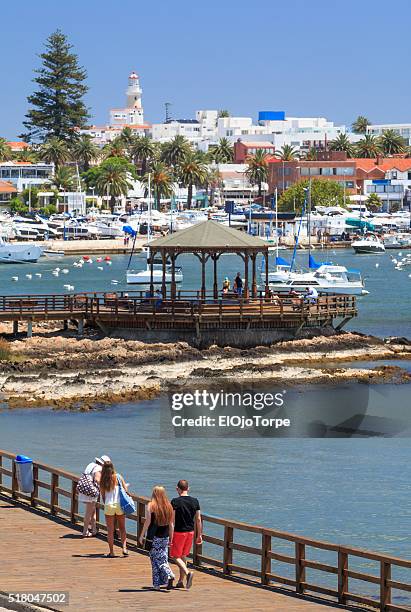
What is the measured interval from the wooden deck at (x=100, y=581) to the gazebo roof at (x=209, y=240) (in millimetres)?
30219

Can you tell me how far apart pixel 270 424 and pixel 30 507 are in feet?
57.1

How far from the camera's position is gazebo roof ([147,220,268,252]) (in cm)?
5241

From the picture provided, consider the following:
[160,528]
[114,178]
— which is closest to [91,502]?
[160,528]

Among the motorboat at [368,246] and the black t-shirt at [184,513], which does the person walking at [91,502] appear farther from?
the motorboat at [368,246]

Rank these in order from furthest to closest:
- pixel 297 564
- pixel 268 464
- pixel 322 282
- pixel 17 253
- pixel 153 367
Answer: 1. pixel 17 253
2. pixel 322 282
3. pixel 153 367
4. pixel 268 464
5. pixel 297 564

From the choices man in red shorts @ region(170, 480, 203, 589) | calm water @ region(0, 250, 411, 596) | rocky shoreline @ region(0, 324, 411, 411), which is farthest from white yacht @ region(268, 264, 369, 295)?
man in red shorts @ region(170, 480, 203, 589)

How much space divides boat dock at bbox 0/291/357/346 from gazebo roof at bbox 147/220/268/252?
1737mm

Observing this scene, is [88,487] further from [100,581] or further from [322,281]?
[322,281]

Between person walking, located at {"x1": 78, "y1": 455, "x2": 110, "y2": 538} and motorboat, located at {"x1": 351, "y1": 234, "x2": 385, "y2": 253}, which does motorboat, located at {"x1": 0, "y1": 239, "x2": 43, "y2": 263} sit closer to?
motorboat, located at {"x1": 351, "y1": 234, "x2": 385, "y2": 253}

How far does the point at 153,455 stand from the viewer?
35562mm

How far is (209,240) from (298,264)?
70252mm

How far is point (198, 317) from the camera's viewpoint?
169ft

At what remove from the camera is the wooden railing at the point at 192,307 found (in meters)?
52.2

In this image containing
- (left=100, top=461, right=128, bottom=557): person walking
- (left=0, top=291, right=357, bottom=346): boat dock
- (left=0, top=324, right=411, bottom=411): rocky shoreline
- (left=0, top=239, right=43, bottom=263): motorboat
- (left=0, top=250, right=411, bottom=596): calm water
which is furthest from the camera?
(left=0, top=239, right=43, bottom=263): motorboat
